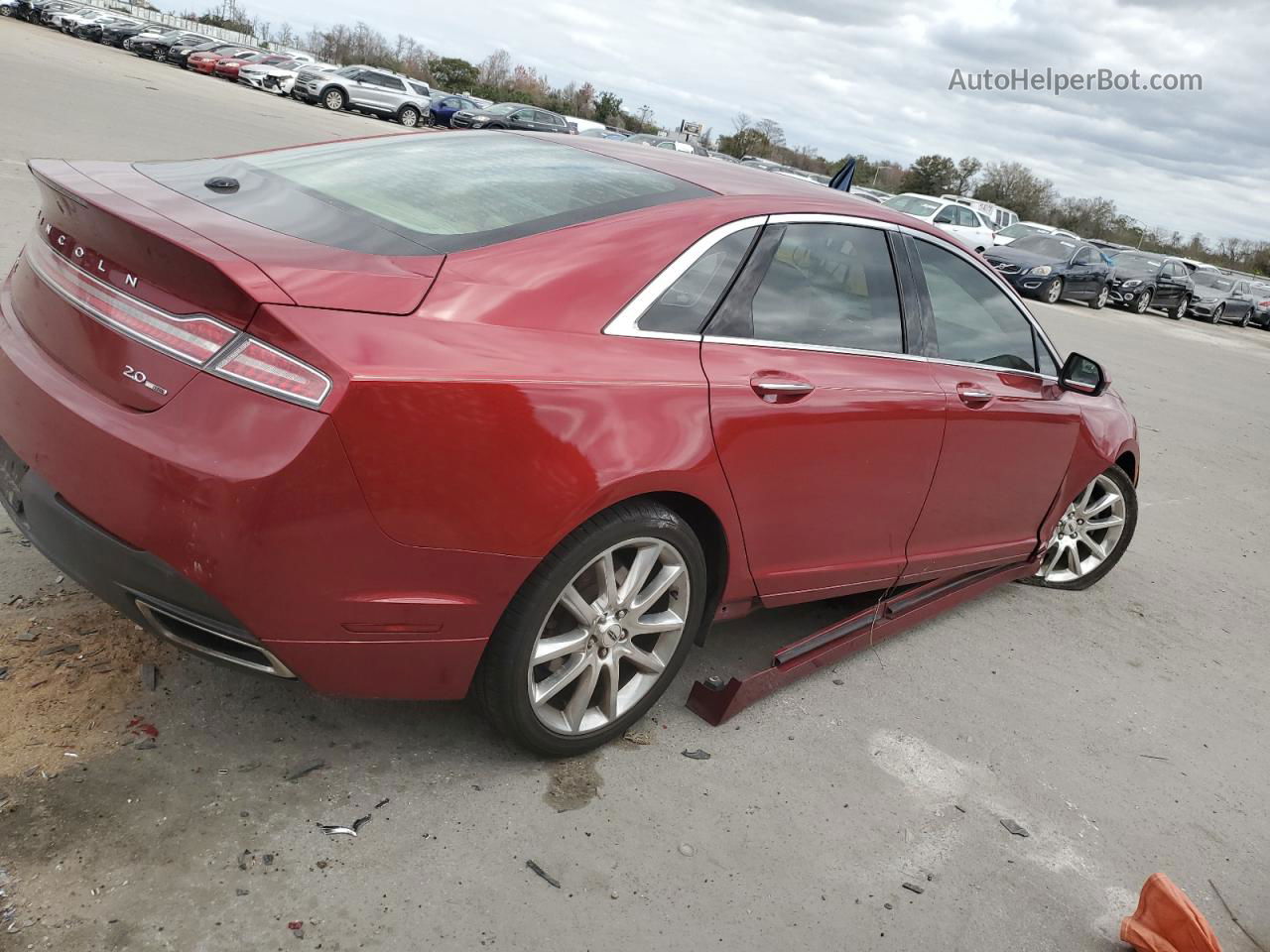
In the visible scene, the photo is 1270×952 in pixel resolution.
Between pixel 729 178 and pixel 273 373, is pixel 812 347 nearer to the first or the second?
pixel 729 178

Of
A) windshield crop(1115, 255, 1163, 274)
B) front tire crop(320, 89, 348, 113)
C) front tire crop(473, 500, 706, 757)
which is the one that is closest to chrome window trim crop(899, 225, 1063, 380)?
front tire crop(473, 500, 706, 757)

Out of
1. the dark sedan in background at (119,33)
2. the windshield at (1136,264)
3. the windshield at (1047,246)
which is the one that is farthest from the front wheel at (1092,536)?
the dark sedan in background at (119,33)

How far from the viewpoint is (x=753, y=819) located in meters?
2.95

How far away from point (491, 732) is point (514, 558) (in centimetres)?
80

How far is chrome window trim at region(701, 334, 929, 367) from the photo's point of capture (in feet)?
9.82

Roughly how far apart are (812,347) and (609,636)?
1.12 metres

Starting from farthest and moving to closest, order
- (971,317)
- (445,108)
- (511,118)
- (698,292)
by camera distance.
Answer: (445,108), (511,118), (971,317), (698,292)

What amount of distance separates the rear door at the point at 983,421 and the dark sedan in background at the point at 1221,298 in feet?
99.1

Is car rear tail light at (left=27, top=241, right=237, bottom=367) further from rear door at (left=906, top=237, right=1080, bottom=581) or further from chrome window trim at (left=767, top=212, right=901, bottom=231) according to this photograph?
rear door at (left=906, top=237, right=1080, bottom=581)

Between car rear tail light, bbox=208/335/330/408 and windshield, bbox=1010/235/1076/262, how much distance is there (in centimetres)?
2376

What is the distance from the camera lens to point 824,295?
3391mm

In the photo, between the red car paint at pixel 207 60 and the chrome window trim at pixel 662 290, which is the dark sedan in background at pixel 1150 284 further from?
the red car paint at pixel 207 60

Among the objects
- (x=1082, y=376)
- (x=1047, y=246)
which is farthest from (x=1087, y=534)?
(x=1047, y=246)

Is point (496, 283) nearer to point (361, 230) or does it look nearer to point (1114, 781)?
point (361, 230)
